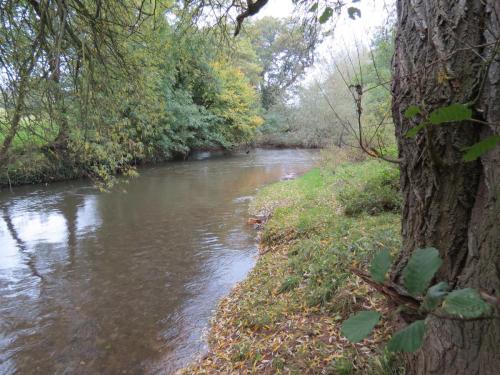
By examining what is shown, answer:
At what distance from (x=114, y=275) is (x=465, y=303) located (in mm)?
6325

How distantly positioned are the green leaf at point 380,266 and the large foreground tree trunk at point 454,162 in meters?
0.81

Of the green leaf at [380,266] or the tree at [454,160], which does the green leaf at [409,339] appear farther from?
the tree at [454,160]

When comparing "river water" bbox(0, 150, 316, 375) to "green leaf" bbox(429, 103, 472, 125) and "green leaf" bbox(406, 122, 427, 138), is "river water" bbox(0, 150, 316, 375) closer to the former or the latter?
"green leaf" bbox(406, 122, 427, 138)

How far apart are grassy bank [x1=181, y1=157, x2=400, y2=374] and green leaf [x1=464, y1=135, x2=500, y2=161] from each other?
6.87 feet

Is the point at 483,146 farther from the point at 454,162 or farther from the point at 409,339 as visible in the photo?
the point at 454,162

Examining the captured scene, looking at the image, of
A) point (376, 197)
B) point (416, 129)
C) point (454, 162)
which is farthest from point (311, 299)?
point (416, 129)

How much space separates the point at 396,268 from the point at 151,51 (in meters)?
5.70

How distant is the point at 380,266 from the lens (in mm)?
761

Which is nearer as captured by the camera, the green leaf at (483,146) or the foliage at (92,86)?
the green leaf at (483,146)

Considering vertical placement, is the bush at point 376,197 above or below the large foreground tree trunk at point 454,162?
below

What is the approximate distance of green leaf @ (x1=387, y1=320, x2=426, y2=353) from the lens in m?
0.67

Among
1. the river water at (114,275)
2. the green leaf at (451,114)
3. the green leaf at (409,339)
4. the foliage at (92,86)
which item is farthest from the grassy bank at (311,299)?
the foliage at (92,86)

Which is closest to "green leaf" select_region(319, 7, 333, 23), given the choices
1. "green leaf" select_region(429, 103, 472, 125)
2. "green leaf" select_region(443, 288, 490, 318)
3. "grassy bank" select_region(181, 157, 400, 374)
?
"green leaf" select_region(429, 103, 472, 125)

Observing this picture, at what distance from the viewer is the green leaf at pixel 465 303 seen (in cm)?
66
